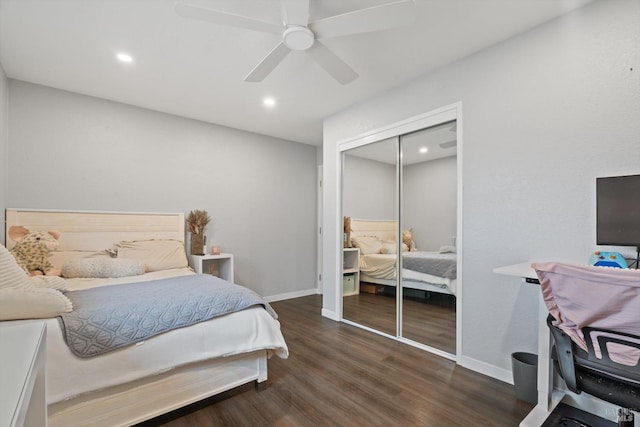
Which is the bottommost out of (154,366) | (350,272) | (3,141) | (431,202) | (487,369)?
(487,369)

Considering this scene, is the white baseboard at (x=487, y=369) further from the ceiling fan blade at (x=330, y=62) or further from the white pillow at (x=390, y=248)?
the ceiling fan blade at (x=330, y=62)

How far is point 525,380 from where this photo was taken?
1.97m

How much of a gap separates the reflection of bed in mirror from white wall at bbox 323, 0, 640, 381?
0.92 feet

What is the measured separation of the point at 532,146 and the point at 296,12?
6.21ft

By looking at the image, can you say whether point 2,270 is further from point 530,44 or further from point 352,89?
point 530,44

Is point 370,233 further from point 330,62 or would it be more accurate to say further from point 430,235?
point 330,62

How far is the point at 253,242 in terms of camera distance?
4.53m

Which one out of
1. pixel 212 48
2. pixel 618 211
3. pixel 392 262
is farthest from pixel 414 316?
pixel 212 48

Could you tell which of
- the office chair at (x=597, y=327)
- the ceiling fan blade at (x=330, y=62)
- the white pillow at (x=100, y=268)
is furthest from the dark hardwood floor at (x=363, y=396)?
the ceiling fan blade at (x=330, y=62)

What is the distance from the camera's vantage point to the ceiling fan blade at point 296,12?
5.40 feet

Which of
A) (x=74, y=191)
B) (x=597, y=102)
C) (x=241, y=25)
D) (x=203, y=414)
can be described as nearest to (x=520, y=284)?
(x=597, y=102)

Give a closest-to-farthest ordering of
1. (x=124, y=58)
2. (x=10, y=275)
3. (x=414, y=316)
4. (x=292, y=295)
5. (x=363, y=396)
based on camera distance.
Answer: (x=10, y=275), (x=363, y=396), (x=124, y=58), (x=414, y=316), (x=292, y=295)

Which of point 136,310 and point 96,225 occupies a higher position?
point 96,225

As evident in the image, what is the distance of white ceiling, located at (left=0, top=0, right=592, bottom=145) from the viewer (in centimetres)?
198
